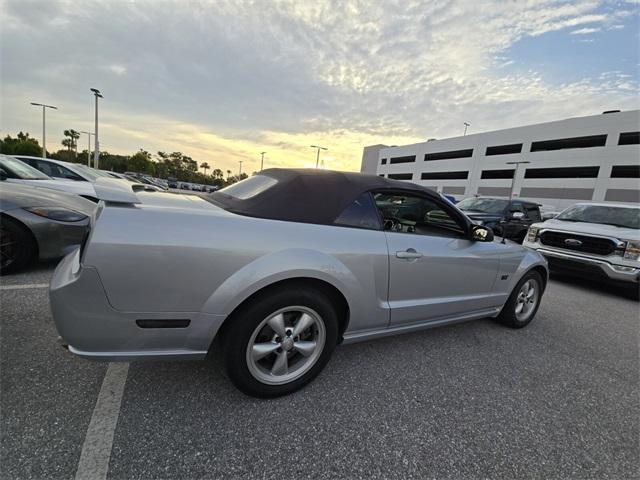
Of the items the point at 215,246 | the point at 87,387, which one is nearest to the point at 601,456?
the point at 215,246

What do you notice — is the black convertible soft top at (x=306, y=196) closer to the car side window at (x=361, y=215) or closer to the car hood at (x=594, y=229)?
the car side window at (x=361, y=215)

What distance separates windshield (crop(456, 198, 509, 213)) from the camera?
9.58 meters

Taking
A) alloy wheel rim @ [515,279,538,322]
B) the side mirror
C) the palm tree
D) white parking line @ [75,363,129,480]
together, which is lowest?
white parking line @ [75,363,129,480]

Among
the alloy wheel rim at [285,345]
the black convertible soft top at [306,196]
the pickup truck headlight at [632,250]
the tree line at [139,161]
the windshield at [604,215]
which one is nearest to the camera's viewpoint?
the alloy wheel rim at [285,345]

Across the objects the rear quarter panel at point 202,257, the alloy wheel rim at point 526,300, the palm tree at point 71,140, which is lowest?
the alloy wheel rim at point 526,300

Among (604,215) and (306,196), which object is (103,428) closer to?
(306,196)

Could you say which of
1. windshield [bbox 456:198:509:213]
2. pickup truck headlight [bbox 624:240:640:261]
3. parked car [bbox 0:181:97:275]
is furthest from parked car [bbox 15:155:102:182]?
windshield [bbox 456:198:509:213]

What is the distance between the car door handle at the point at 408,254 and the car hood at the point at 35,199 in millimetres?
3233

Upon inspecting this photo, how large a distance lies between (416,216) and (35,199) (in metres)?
4.35

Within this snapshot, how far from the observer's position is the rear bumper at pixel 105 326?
4.88ft

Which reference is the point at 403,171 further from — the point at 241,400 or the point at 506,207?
the point at 241,400

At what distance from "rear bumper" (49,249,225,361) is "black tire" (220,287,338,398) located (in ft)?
0.42

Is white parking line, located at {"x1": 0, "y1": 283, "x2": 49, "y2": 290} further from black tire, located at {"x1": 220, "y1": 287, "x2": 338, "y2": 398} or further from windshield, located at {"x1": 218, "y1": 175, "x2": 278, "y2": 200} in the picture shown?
black tire, located at {"x1": 220, "y1": 287, "x2": 338, "y2": 398}

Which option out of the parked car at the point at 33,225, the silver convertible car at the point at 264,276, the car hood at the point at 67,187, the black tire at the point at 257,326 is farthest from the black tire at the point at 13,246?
the black tire at the point at 257,326
